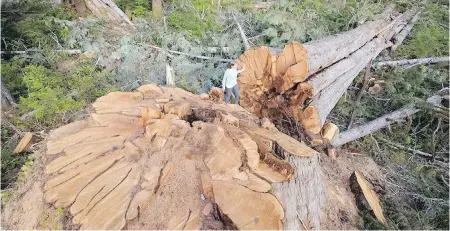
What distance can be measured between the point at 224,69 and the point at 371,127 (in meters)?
2.60

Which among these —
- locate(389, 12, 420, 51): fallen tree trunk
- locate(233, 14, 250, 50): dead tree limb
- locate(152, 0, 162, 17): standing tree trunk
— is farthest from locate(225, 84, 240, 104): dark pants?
locate(389, 12, 420, 51): fallen tree trunk

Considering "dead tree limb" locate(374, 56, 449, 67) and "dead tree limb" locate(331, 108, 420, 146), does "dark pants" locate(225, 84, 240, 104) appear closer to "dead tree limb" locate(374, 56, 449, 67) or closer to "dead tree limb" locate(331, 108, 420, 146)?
"dead tree limb" locate(331, 108, 420, 146)

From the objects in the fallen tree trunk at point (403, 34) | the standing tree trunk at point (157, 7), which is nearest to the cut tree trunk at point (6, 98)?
the standing tree trunk at point (157, 7)

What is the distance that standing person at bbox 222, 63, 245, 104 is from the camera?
458 cm

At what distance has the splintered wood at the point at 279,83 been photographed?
439 centimetres

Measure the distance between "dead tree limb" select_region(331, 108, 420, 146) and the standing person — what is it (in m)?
1.60

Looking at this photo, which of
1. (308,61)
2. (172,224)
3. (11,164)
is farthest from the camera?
(308,61)

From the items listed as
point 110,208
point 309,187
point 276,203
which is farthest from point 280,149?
point 110,208

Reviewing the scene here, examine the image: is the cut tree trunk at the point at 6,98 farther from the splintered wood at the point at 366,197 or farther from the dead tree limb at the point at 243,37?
the splintered wood at the point at 366,197

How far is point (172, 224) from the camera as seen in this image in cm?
233

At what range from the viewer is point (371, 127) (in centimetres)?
547

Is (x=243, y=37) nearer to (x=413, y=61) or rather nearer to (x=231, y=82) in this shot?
(x=231, y=82)

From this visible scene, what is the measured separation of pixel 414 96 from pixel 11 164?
20.3 feet

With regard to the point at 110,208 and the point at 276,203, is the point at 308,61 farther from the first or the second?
the point at 110,208
